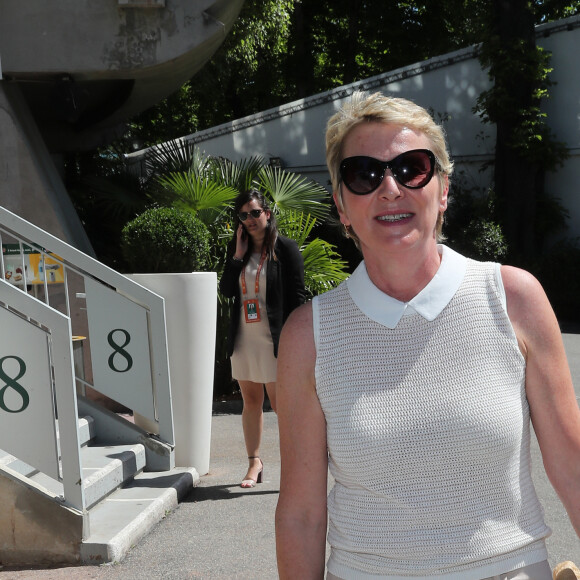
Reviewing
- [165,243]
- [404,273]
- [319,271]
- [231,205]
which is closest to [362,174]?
[404,273]

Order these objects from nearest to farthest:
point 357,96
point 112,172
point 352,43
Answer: point 357,96, point 112,172, point 352,43

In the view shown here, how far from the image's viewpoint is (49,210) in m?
9.09

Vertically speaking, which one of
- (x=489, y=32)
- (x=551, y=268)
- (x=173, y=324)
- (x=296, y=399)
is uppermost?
(x=489, y=32)

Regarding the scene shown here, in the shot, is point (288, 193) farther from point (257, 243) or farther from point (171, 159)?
point (257, 243)

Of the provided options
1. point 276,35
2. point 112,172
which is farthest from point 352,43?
point 112,172

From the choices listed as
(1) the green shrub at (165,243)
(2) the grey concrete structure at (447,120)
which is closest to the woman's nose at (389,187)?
(1) the green shrub at (165,243)

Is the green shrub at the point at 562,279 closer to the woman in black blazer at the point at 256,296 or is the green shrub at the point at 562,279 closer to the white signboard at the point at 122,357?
the woman in black blazer at the point at 256,296

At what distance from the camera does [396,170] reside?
192cm

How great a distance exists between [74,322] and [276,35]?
12550mm

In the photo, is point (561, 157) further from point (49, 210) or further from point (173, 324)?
point (173, 324)

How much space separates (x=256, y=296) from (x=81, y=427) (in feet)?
5.09

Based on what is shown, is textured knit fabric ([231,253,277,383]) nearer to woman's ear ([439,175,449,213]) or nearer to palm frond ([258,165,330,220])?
woman's ear ([439,175,449,213])

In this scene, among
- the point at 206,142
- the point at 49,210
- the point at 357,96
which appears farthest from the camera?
the point at 206,142

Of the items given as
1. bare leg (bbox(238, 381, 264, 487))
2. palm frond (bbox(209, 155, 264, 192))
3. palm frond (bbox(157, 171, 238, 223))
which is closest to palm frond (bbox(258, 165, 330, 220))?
palm frond (bbox(209, 155, 264, 192))
